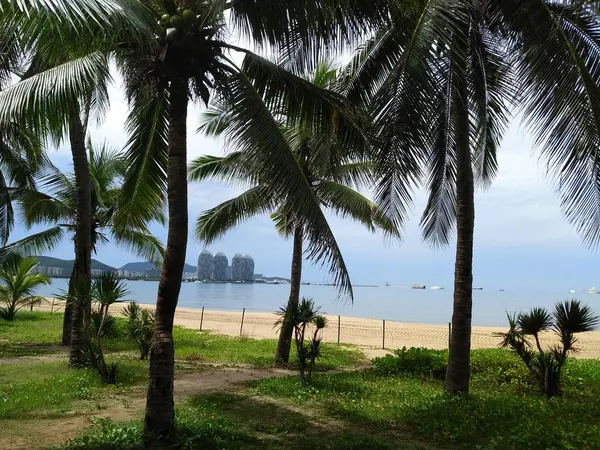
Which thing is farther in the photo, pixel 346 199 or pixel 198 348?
pixel 198 348

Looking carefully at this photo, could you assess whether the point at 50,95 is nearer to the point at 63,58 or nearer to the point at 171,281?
the point at 63,58

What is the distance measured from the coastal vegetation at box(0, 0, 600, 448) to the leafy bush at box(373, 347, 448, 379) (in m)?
0.23

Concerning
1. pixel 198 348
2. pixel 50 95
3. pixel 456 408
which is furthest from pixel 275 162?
pixel 198 348

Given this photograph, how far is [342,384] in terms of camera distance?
372 inches

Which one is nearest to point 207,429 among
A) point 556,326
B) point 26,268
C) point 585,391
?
point 556,326

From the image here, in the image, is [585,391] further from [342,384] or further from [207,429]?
[207,429]

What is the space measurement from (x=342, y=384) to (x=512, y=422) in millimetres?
3499

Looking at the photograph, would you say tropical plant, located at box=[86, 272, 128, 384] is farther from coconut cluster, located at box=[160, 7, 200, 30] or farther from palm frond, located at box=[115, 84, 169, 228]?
coconut cluster, located at box=[160, 7, 200, 30]

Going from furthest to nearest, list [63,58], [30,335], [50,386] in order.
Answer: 1. [30,335]
2. [50,386]
3. [63,58]

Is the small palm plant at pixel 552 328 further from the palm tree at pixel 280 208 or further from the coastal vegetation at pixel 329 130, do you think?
the palm tree at pixel 280 208

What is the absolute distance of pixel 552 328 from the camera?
921cm

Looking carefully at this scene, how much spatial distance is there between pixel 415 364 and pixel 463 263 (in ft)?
12.6

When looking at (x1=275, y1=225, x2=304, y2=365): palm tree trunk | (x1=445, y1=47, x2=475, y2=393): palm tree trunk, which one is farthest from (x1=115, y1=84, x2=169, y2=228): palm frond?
(x1=275, y1=225, x2=304, y2=365): palm tree trunk

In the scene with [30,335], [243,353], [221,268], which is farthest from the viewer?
[221,268]
